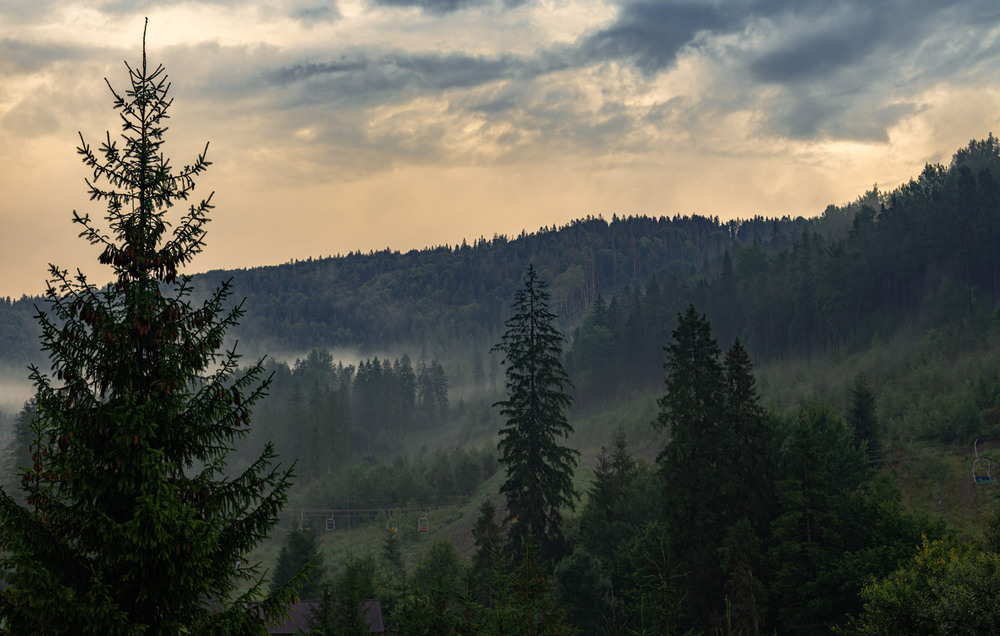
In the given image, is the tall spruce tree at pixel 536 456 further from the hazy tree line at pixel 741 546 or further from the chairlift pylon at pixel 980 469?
the chairlift pylon at pixel 980 469

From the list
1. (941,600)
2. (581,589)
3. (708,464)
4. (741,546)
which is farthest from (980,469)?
(941,600)

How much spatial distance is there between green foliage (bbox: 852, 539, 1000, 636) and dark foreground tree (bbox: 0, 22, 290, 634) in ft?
88.5

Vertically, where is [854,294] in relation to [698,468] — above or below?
above

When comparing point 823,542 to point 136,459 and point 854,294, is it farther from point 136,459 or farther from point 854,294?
point 854,294

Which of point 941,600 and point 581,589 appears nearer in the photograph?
point 941,600

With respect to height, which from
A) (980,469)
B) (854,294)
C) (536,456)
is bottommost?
(980,469)

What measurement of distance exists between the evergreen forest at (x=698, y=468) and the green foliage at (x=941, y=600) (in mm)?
96

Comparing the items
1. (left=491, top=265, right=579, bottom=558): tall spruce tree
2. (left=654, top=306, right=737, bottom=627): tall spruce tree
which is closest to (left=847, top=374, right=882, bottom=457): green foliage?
(left=654, top=306, right=737, bottom=627): tall spruce tree

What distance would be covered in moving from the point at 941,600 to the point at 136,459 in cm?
2933

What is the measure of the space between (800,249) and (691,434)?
338 feet

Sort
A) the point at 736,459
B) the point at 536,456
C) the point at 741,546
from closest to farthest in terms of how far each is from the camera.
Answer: the point at 741,546
the point at 736,459
the point at 536,456

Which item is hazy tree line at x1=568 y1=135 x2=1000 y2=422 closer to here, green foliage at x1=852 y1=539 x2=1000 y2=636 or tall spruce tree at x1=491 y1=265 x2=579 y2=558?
tall spruce tree at x1=491 y1=265 x2=579 y2=558

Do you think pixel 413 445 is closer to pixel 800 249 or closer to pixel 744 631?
pixel 800 249

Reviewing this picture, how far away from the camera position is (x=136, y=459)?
520 inches
